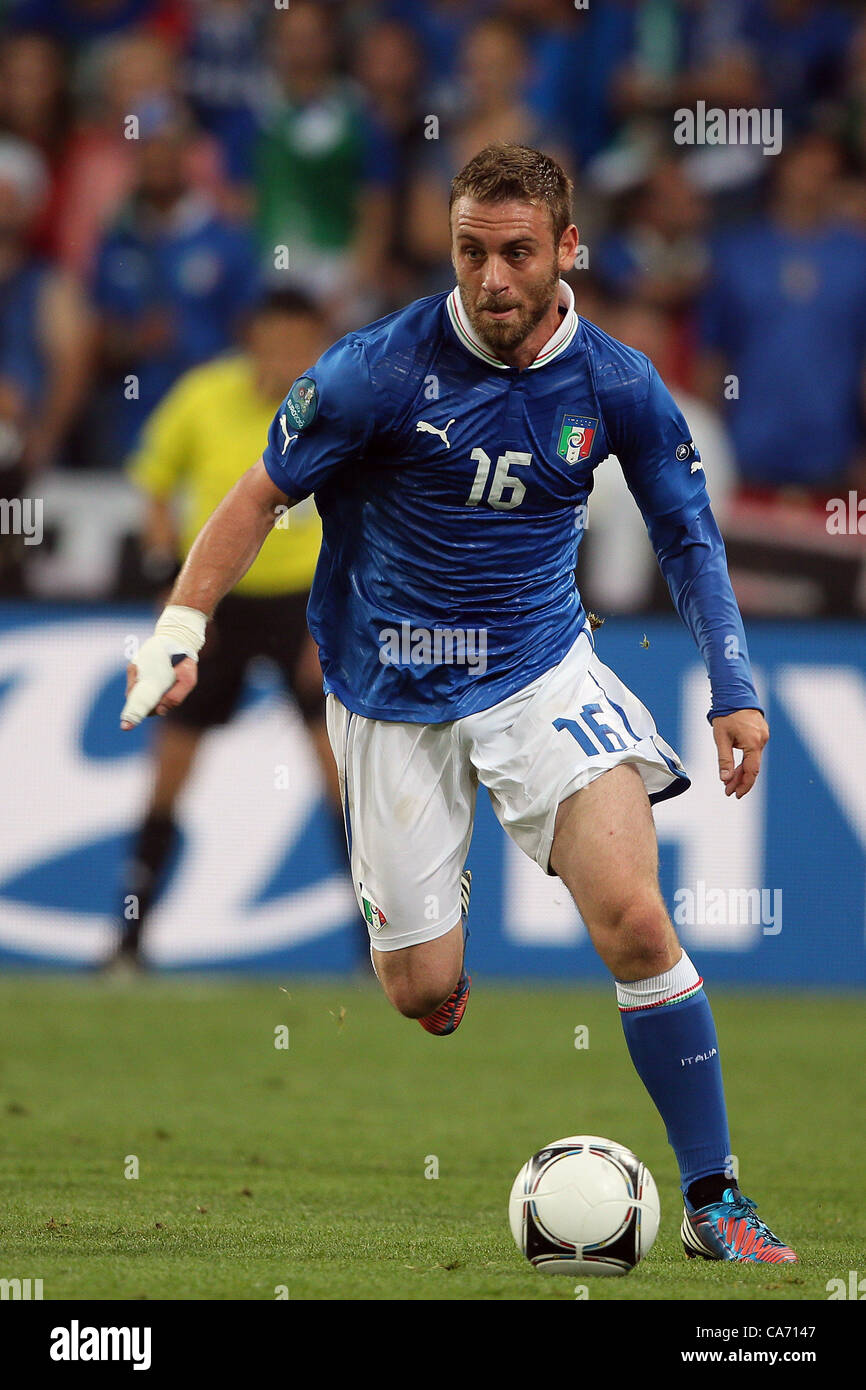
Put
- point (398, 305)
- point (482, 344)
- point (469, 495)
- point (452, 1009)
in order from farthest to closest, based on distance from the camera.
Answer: point (398, 305) → point (452, 1009) → point (469, 495) → point (482, 344)

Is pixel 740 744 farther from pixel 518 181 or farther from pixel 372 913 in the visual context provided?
pixel 518 181

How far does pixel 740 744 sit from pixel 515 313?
3.54 feet

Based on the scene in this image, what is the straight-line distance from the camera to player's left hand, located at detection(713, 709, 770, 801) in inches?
171

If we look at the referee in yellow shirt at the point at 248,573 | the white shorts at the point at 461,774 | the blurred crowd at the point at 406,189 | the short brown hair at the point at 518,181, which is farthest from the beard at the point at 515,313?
the blurred crowd at the point at 406,189

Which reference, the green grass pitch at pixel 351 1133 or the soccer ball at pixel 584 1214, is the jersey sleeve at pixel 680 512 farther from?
the green grass pitch at pixel 351 1133

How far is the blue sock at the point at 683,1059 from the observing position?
14.3 ft

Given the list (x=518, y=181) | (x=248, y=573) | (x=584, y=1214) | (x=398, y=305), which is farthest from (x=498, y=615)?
(x=398, y=305)

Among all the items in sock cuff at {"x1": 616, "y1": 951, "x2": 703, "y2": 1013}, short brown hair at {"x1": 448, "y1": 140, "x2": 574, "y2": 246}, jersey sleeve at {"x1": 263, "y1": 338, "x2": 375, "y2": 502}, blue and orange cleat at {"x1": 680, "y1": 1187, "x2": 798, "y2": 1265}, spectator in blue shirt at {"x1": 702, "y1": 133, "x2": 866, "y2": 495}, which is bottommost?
blue and orange cleat at {"x1": 680, "y1": 1187, "x2": 798, "y2": 1265}

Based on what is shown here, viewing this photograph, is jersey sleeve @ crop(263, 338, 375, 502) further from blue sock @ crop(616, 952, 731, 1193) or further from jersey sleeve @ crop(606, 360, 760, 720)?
blue sock @ crop(616, 952, 731, 1193)

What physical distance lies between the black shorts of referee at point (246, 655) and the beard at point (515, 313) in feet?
15.2

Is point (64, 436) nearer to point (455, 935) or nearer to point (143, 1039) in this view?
point (143, 1039)

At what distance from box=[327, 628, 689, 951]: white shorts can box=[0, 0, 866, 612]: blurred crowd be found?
226 inches

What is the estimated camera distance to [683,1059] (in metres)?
4.37

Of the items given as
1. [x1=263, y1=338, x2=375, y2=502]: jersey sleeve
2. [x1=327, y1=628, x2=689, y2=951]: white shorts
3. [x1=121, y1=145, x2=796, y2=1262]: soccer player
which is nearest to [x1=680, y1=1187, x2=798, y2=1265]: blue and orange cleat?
[x1=121, y1=145, x2=796, y2=1262]: soccer player
